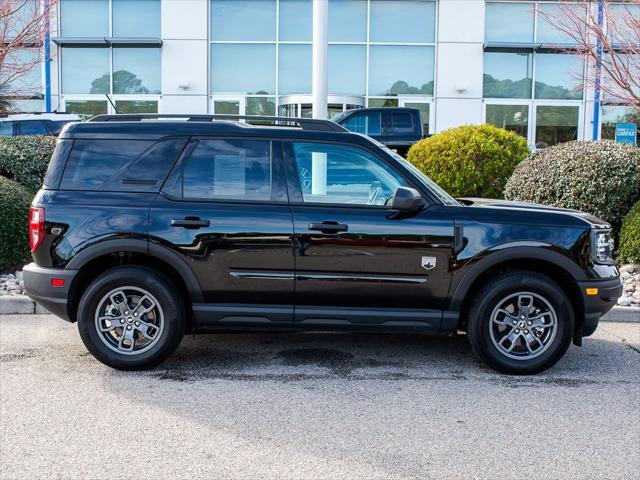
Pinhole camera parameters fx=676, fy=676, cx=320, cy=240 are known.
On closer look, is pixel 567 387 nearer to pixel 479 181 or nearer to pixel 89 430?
pixel 89 430

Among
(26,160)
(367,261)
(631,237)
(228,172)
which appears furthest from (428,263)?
(26,160)

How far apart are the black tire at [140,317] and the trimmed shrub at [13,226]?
384cm

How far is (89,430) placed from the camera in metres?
4.05

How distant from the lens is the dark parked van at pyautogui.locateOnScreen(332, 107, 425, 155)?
52.4 ft

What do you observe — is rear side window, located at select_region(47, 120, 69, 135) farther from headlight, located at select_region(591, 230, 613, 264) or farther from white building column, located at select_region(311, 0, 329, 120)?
headlight, located at select_region(591, 230, 613, 264)

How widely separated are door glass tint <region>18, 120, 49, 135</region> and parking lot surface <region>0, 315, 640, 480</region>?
1139cm

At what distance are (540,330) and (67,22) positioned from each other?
21.0 meters

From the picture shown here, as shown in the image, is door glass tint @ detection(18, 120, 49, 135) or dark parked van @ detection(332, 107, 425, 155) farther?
door glass tint @ detection(18, 120, 49, 135)

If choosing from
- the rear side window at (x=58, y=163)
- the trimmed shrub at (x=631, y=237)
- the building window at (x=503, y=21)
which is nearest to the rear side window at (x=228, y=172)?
the rear side window at (x=58, y=163)

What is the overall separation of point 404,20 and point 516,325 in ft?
61.2

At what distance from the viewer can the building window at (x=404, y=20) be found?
22.0m

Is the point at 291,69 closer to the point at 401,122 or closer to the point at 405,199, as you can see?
the point at 401,122

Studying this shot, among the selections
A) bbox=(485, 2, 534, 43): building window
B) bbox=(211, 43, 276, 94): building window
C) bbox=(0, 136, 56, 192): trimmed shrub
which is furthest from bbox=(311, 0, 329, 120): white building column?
bbox=(485, 2, 534, 43): building window

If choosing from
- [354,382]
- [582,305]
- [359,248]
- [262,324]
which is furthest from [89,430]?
[582,305]
